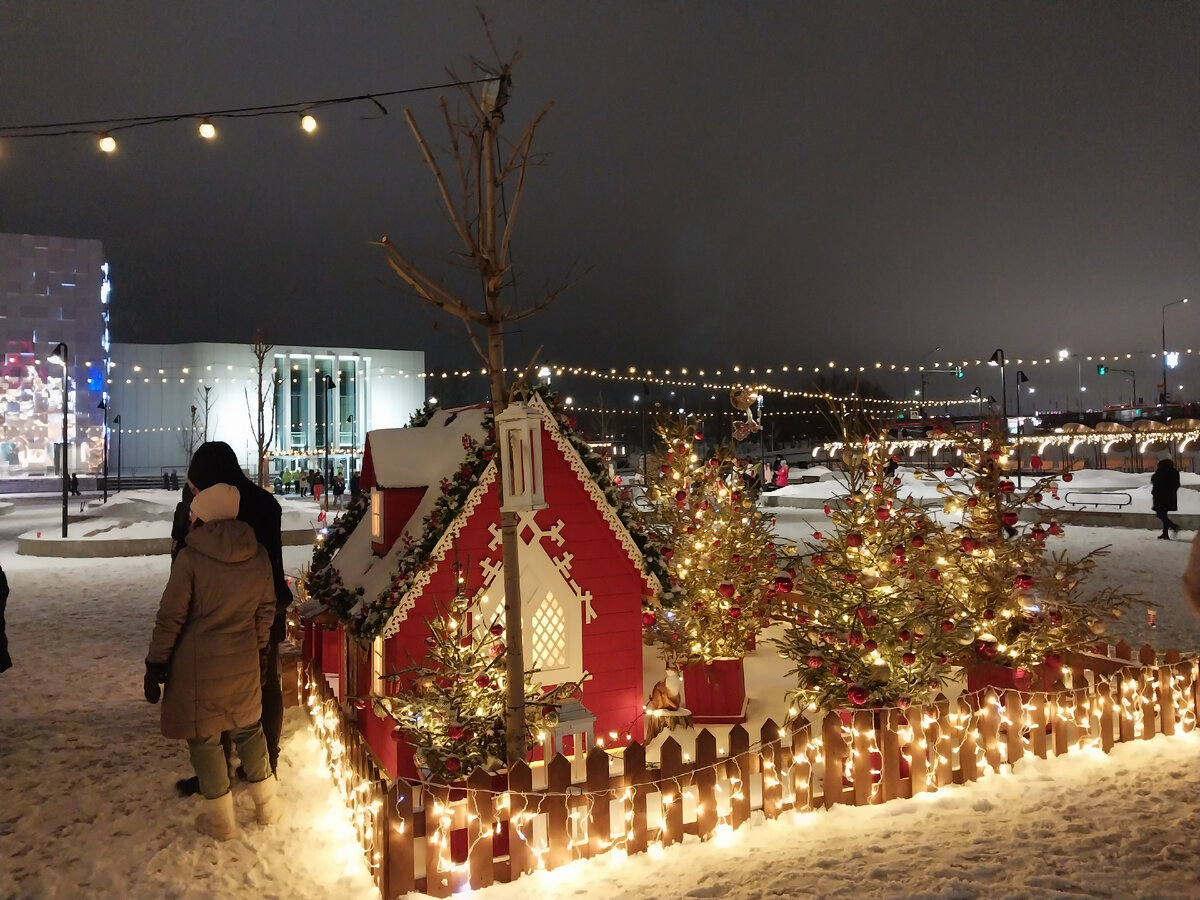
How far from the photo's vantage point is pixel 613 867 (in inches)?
170

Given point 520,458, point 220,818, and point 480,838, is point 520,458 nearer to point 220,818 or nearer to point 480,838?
point 480,838

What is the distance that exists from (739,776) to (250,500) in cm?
369

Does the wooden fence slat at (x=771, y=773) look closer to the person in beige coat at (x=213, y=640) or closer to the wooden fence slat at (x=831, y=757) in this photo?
the wooden fence slat at (x=831, y=757)

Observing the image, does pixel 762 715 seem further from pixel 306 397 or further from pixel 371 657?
pixel 306 397

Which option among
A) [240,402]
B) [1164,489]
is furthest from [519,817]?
[240,402]

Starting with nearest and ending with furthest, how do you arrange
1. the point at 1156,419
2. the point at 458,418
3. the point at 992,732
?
1. the point at 992,732
2. the point at 458,418
3. the point at 1156,419

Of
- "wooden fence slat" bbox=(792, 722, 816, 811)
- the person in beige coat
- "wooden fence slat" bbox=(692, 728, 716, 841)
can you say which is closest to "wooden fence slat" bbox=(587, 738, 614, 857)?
"wooden fence slat" bbox=(692, 728, 716, 841)

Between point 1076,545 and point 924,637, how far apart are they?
1413 cm

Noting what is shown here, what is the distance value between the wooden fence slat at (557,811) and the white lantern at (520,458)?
4.72ft

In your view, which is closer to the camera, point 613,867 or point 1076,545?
point 613,867

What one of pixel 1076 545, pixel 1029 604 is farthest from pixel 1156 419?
pixel 1029 604

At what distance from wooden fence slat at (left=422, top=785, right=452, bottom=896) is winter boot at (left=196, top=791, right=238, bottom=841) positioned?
1344 mm

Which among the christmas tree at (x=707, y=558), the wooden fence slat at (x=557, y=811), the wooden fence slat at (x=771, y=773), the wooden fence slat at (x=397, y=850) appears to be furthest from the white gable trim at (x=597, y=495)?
the wooden fence slat at (x=397, y=850)

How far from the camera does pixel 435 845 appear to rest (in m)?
4.10
